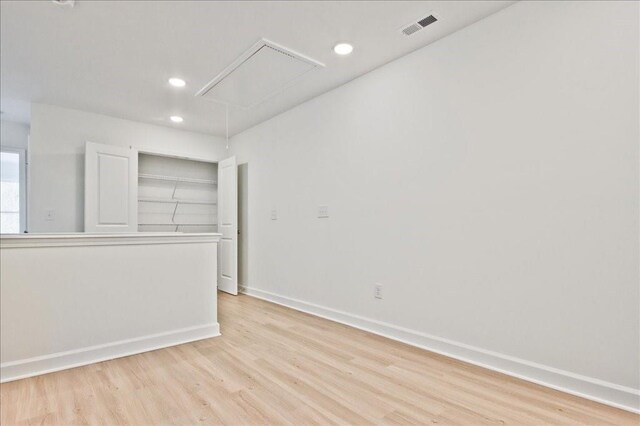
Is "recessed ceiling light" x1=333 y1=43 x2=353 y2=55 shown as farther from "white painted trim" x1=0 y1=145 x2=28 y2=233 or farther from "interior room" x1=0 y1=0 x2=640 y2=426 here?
"white painted trim" x1=0 y1=145 x2=28 y2=233

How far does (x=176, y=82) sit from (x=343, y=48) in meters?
1.85

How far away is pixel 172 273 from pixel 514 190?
2.76 meters

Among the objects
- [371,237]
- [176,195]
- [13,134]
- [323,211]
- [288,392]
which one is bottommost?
[288,392]

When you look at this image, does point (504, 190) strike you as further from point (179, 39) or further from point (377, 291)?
point (179, 39)

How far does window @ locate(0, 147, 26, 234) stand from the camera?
4969mm

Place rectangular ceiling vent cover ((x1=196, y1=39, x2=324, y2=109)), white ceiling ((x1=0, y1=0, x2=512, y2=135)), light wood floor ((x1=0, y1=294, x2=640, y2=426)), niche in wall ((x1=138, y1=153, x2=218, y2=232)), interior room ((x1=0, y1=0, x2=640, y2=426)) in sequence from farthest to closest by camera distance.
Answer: niche in wall ((x1=138, y1=153, x2=218, y2=232))
rectangular ceiling vent cover ((x1=196, y1=39, x2=324, y2=109))
white ceiling ((x1=0, y1=0, x2=512, y2=135))
interior room ((x1=0, y1=0, x2=640, y2=426))
light wood floor ((x1=0, y1=294, x2=640, y2=426))

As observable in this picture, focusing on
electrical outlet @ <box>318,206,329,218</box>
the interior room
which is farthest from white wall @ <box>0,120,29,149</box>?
electrical outlet @ <box>318,206,329,218</box>

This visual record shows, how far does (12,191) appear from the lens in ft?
16.5

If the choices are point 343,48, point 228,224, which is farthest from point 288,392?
point 228,224

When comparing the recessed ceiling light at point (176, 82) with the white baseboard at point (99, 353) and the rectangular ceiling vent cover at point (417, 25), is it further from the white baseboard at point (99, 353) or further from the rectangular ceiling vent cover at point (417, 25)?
the white baseboard at point (99, 353)

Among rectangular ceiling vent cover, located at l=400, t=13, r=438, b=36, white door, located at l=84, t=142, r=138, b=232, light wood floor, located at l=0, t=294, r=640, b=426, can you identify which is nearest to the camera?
light wood floor, located at l=0, t=294, r=640, b=426

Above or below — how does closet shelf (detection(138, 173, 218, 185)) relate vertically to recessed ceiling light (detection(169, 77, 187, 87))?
below

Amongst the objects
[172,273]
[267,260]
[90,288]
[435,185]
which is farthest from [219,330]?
[435,185]

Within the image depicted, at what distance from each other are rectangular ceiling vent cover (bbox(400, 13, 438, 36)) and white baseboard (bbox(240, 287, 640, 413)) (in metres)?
2.44
